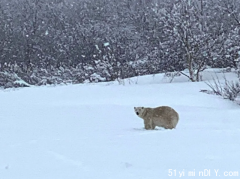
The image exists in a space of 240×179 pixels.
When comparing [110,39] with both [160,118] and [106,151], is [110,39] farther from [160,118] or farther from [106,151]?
[106,151]

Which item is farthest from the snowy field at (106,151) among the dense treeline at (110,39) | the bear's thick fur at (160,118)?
the dense treeline at (110,39)

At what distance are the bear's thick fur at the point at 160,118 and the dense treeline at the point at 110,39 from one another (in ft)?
41.9

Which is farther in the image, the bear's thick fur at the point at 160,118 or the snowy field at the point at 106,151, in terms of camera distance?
the bear's thick fur at the point at 160,118

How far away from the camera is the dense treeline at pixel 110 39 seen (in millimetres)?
18688

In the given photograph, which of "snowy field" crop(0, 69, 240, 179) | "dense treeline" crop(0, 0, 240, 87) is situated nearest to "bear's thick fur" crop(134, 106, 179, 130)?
"snowy field" crop(0, 69, 240, 179)

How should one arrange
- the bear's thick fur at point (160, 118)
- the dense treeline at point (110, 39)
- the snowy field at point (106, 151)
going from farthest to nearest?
the dense treeline at point (110, 39) → the bear's thick fur at point (160, 118) → the snowy field at point (106, 151)

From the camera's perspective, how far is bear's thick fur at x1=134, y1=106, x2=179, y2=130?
5.28 metres

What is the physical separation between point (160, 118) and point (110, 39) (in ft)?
87.9

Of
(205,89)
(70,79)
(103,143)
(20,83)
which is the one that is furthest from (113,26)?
(103,143)

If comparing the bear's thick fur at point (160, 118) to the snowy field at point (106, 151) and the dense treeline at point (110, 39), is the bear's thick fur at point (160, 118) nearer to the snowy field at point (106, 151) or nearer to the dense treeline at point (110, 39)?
the snowy field at point (106, 151)

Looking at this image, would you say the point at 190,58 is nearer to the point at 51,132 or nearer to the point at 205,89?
the point at 205,89

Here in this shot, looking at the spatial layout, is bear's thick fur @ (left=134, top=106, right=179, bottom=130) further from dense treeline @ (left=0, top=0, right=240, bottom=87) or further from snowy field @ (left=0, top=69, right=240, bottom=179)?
dense treeline @ (left=0, top=0, right=240, bottom=87)

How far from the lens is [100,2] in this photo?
41.1 metres

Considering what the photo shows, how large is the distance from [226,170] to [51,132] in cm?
285
